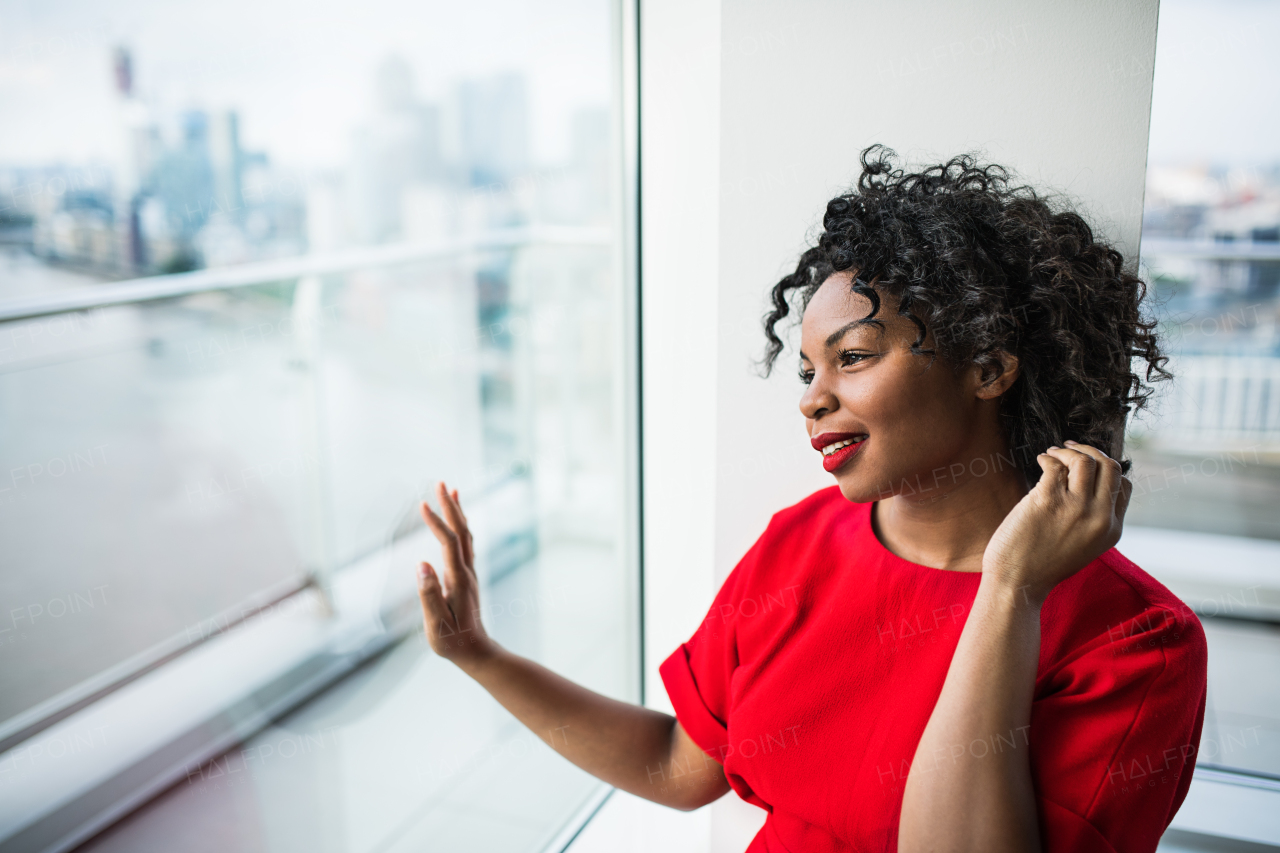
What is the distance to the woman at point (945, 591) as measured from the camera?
0.83 m

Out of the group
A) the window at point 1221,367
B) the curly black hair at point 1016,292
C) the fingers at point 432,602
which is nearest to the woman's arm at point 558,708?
the fingers at point 432,602

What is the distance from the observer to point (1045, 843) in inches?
33.2

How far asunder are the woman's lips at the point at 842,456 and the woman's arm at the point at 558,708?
0.47 m

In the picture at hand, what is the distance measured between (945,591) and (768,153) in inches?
27.4

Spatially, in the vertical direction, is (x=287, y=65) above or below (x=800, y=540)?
above

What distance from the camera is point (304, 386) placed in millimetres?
2322

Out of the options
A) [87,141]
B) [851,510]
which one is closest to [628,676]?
[851,510]

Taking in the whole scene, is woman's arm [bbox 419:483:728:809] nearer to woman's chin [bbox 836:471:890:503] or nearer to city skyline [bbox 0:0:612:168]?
woman's chin [bbox 836:471:890:503]

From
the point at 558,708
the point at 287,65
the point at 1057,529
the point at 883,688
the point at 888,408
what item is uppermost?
the point at 287,65

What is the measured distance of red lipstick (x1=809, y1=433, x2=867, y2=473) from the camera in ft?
3.14

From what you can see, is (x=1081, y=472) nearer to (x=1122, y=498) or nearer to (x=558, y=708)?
(x=1122, y=498)

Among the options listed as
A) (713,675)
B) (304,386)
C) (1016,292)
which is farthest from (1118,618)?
(304,386)

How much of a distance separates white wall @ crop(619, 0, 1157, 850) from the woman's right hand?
1.51 feet

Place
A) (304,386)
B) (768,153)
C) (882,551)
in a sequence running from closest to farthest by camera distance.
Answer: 1. (882,551)
2. (768,153)
3. (304,386)
